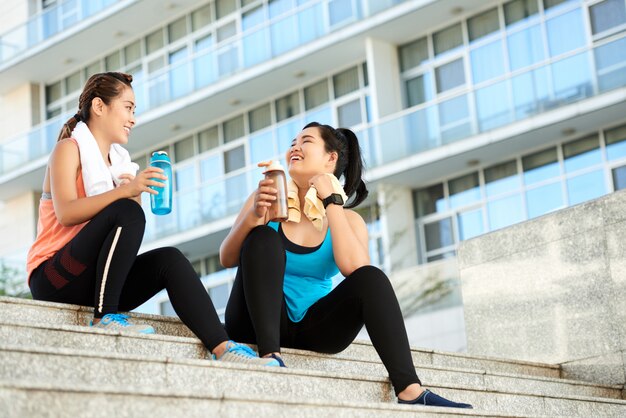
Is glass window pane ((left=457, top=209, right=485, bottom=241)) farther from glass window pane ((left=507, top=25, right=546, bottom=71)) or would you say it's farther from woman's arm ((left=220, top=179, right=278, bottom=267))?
woman's arm ((left=220, top=179, right=278, bottom=267))

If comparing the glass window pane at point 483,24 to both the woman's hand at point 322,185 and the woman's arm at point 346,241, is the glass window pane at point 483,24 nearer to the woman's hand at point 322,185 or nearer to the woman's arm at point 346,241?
the woman's hand at point 322,185

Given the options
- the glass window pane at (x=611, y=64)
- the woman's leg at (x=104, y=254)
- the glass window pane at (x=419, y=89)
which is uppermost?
the glass window pane at (x=419, y=89)

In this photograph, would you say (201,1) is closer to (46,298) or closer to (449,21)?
(449,21)

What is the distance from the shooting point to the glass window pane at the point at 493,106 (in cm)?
1761

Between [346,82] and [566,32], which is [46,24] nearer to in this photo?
[346,82]

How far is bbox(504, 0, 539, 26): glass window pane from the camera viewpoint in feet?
60.1

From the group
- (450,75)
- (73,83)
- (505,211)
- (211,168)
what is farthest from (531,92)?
(73,83)

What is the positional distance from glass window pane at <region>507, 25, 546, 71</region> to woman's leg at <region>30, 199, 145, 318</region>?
1451 cm

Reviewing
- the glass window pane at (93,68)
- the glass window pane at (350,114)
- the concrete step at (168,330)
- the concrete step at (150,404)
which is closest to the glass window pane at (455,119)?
the glass window pane at (350,114)

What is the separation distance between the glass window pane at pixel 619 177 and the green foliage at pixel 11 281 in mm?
10283

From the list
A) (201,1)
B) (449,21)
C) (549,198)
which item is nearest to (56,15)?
(201,1)

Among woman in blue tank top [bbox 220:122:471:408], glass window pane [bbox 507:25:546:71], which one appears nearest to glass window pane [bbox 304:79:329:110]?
glass window pane [bbox 507:25:546:71]

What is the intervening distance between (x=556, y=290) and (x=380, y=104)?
44.6 feet

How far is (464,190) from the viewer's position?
1900 centimetres
